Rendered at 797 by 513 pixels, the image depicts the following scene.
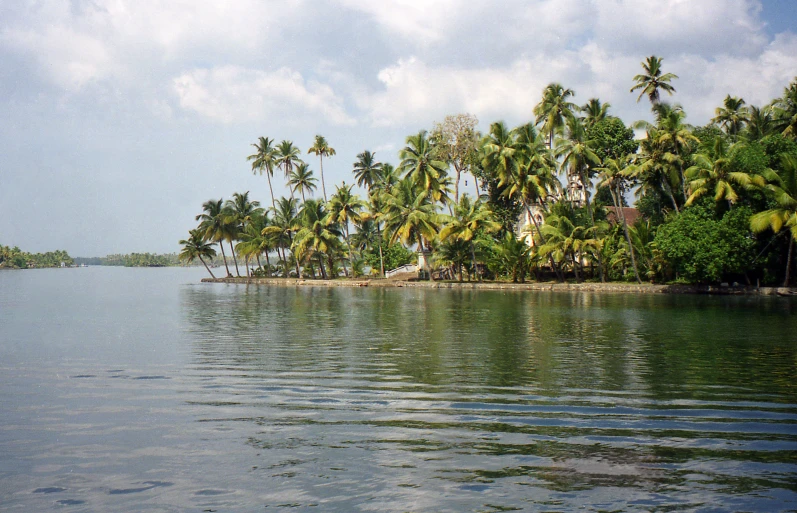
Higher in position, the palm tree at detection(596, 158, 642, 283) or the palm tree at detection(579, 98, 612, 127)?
the palm tree at detection(579, 98, 612, 127)

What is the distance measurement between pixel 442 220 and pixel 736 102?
24.9 metres

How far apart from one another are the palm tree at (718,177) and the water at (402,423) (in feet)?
66.1

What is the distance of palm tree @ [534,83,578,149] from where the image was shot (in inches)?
2018

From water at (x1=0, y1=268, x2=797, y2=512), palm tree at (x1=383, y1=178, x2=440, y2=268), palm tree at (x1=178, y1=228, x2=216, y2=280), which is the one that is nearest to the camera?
water at (x1=0, y1=268, x2=797, y2=512)

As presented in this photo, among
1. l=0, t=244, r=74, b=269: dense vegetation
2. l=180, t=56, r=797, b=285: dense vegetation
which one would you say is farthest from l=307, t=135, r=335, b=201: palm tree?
l=0, t=244, r=74, b=269: dense vegetation

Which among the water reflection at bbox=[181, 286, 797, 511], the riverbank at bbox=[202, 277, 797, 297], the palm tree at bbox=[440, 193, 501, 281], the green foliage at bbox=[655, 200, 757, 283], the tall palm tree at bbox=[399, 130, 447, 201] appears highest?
the tall palm tree at bbox=[399, 130, 447, 201]

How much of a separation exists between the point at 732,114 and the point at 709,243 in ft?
62.1

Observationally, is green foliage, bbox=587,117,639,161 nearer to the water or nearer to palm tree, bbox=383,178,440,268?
palm tree, bbox=383,178,440,268

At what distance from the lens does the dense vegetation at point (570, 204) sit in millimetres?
36875

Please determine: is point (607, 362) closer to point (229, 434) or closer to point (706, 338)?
point (706, 338)

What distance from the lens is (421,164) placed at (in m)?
53.8

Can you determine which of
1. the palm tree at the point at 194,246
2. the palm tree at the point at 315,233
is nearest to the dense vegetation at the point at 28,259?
the palm tree at the point at 194,246

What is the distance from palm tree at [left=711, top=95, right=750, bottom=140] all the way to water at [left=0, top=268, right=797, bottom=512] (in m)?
36.6

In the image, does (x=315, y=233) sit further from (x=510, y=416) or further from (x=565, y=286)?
(x=510, y=416)
